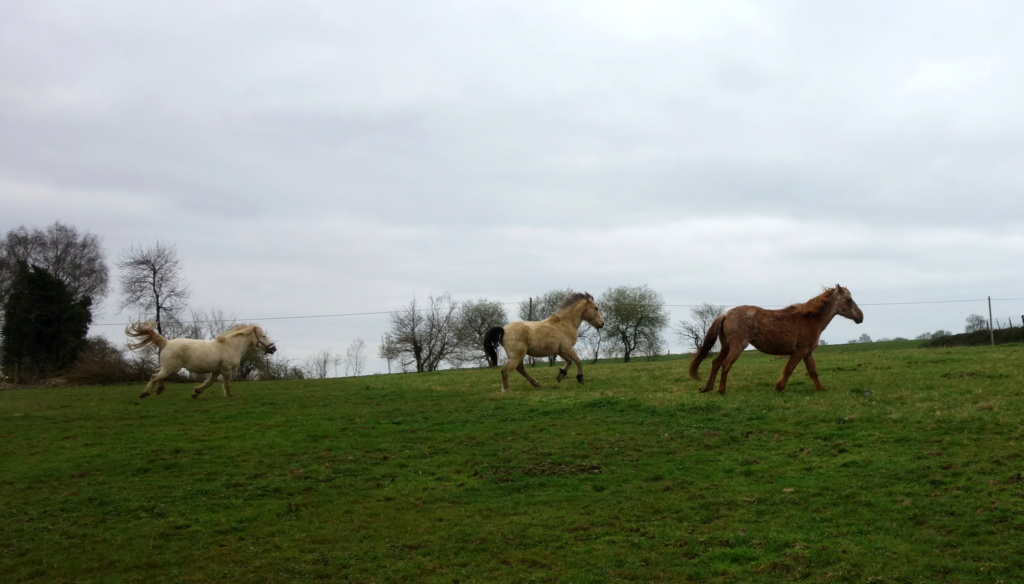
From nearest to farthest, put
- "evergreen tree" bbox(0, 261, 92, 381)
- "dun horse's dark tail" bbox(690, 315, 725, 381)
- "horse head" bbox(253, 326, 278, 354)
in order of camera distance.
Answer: "dun horse's dark tail" bbox(690, 315, 725, 381), "horse head" bbox(253, 326, 278, 354), "evergreen tree" bbox(0, 261, 92, 381)

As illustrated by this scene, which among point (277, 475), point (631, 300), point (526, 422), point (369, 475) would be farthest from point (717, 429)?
point (631, 300)

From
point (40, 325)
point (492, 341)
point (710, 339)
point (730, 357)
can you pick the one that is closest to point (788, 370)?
point (730, 357)

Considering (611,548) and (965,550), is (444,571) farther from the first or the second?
(965,550)

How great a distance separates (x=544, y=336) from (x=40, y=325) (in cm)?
3765

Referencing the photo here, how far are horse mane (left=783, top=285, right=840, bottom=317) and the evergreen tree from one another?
4186cm

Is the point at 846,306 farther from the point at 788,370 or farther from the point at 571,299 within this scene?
the point at 571,299

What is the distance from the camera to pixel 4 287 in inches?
2437

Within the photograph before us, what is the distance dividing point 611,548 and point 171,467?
8514mm

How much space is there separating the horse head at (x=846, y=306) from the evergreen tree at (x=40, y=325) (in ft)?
140

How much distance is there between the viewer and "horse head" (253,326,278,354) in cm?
2270

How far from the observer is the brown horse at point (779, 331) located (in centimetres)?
1592

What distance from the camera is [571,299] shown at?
856 inches

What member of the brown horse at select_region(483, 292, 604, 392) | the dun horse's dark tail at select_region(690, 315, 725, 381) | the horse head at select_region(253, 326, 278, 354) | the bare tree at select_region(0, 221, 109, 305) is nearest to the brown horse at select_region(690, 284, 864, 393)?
the dun horse's dark tail at select_region(690, 315, 725, 381)

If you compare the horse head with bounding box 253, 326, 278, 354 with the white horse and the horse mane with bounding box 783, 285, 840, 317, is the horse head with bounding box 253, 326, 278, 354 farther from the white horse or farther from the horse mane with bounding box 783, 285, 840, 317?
the horse mane with bounding box 783, 285, 840, 317
